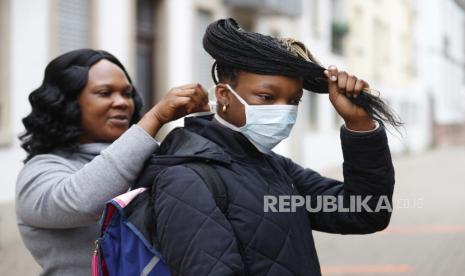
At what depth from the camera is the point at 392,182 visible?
7.47ft

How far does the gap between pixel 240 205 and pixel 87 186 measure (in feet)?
1.79

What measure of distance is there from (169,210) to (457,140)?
46.1 meters

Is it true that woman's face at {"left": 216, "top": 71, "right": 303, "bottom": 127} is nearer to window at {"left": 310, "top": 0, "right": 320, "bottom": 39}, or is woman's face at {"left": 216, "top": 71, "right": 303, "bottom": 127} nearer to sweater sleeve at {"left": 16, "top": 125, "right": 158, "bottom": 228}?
sweater sleeve at {"left": 16, "top": 125, "right": 158, "bottom": 228}

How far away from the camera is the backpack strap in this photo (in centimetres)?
196

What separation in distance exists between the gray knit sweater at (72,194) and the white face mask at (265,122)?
0.31 meters

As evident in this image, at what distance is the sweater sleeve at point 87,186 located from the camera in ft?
7.27

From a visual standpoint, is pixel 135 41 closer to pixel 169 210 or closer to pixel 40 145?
pixel 40 145

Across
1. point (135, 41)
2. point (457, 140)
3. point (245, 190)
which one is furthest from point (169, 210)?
point (457, 140)

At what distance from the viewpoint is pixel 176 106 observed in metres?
2.23

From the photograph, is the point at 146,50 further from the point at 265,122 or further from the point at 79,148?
the point at 265,122

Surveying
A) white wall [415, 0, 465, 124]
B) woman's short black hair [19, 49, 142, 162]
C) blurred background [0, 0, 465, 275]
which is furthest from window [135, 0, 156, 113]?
white wall [415, 0, 465, 124]

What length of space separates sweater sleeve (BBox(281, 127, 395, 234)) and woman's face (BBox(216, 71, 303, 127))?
0.71ft

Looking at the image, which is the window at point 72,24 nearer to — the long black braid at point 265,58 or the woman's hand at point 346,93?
the long black braid at point 265,58

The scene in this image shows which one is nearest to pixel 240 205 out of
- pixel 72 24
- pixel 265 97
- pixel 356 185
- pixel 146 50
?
pixel 265 97
